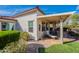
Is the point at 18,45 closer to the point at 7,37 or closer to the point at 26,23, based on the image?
the point at 7,37

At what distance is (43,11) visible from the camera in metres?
4.82

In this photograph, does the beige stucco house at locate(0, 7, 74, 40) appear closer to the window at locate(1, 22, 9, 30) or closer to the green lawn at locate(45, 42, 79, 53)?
the window at locate(1, 22, 9, 30)

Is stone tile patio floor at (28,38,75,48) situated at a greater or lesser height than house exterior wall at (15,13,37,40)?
lesser

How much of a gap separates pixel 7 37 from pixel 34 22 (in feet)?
1.93

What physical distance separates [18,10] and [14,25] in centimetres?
30

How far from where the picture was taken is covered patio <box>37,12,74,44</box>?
4809mm

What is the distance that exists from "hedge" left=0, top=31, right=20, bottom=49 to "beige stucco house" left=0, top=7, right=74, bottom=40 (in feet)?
0.27

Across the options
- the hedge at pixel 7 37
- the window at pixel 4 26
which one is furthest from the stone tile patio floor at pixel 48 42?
the window at pixel 4 26

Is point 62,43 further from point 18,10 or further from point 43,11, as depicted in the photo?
point 18,10

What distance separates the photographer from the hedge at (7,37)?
482 centimetres

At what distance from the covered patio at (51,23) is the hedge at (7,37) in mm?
438

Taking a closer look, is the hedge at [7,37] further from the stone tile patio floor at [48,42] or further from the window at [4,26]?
the stone tile patio floor at [48,42]

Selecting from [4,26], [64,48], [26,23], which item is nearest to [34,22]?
[26,23]

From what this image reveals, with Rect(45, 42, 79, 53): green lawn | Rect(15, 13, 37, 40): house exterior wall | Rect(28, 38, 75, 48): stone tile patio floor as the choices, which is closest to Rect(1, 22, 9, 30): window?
Rect(15, 13, 37, 40): house exterior wall
